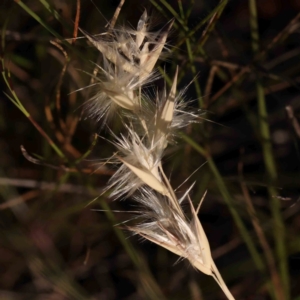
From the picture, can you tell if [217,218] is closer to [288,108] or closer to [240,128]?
[240,128]

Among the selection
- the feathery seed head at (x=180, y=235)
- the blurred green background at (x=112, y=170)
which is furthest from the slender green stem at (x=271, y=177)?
the feathery seed head at (x=180, y=235)

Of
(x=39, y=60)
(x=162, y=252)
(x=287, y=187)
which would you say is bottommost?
(x=162, y=252)

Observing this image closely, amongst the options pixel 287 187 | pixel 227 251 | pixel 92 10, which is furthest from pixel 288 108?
pixel 92 10

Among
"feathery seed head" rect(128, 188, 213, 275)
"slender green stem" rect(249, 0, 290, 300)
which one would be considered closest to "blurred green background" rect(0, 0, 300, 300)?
A: "slender green stem" rect(249, 0, 290, 300)

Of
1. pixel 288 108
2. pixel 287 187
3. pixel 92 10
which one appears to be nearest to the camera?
pixel 288 108

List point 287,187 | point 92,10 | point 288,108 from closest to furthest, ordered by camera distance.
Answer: point 288,108 < point 287,187 < point 92,10

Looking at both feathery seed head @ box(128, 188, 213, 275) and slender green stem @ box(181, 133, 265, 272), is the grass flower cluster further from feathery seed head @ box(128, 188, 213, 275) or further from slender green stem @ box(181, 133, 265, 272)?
slender green stem @ box(181, 133, 265, 272)

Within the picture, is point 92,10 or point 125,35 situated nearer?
point 125,35

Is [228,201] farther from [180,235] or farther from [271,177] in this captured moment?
[180,235]

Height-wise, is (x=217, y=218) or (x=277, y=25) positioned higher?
(x=277, y=25)
